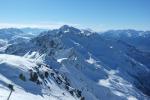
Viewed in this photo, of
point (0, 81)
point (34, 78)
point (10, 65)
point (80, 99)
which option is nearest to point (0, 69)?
point (10, 65)

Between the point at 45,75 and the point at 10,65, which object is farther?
the point at 45,75

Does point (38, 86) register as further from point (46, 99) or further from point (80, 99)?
point (80, 99)

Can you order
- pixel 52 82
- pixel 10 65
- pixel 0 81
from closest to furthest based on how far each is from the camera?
pixel 0 81, pixel 10 65, pixel 52 82

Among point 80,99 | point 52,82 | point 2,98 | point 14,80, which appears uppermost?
point 2,98

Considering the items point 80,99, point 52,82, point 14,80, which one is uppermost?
point 14,80

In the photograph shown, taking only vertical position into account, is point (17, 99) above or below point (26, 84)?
above

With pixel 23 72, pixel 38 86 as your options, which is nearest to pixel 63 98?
pixel 38 86

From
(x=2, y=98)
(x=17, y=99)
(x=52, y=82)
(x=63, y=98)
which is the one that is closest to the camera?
(x=2, y=98)

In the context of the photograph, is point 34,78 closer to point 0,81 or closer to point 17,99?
point 0,81

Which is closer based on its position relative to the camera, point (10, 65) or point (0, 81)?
point (0, 81)
